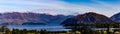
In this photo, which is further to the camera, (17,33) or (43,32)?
(43,32)

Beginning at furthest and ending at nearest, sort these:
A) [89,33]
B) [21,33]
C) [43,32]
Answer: [43,32] < [21,33] < [89,33]

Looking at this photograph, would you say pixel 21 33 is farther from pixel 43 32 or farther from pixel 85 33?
pixel 85 33

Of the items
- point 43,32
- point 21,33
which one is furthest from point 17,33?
point 43,32

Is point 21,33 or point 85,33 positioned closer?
point 85,33

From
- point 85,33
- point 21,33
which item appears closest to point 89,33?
point 85,33

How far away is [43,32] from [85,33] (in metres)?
18.9

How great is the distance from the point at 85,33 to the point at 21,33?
682 inches

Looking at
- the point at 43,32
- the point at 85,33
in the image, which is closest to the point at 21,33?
the point at 43,32

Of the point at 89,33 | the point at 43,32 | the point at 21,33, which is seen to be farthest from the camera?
the point at 43,32

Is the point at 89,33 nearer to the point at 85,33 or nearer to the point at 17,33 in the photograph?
the point at 85,33

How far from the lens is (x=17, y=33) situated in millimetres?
86125

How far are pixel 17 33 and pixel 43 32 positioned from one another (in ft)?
40.4

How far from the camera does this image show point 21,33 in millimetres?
87625

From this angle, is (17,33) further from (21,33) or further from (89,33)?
(89,33)
